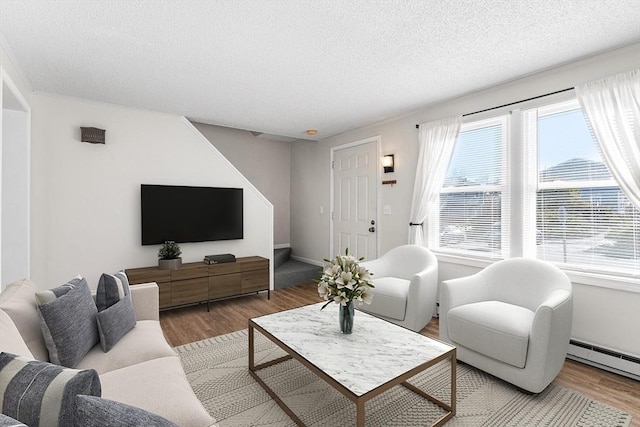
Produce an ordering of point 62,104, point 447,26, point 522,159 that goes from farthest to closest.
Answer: point 62,104, point 522,159, point 447,26

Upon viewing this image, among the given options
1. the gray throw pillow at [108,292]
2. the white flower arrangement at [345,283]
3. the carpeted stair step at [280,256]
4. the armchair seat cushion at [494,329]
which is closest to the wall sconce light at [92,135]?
the gray throw pillow at [108,292]

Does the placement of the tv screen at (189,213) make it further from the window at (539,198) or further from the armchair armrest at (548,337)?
the armchair armrest at (548,337)

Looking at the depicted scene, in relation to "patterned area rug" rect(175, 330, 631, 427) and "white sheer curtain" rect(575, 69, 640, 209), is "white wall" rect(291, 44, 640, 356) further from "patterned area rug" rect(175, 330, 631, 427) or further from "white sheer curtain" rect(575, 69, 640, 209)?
"patterned area rug" rect(175, 330, 631, 427)

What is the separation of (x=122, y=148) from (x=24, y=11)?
6.25ft

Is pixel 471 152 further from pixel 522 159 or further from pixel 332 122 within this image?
pixel 332 122

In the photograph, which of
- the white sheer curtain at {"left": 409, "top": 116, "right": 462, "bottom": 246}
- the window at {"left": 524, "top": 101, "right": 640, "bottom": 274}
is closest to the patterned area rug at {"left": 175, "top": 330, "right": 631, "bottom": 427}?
the window at {"left": 524, "top": 101, "right": 640, "bottom": 274}

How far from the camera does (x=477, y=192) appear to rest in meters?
3.36

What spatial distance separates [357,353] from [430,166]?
8.16 ft

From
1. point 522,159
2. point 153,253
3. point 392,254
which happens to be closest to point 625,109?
point 522,159

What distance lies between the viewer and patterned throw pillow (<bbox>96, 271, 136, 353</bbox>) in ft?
5.74

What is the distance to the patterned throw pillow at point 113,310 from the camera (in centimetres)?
175

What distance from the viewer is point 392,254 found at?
3697 millimetres

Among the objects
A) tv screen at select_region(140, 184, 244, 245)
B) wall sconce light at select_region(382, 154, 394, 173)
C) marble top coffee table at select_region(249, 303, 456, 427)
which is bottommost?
marble top coffee table at select_region(249, 303, 456, 427)

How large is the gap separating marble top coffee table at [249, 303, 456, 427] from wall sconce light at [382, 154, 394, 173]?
233 cm
